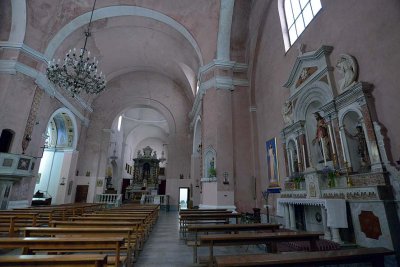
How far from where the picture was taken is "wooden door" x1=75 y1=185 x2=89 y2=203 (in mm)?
12625

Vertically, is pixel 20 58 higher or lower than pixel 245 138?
higher

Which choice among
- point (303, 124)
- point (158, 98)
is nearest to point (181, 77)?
point (158, 98)

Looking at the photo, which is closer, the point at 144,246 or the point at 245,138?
the point at 144,246

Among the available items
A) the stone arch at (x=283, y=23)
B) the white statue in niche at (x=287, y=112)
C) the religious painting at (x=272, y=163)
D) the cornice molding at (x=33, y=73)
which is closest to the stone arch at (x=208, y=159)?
the religious painting at (x=272, y=163)

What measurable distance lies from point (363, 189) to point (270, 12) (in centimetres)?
702

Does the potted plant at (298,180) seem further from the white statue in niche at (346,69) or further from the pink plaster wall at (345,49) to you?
the white statue in niche at (346,69)

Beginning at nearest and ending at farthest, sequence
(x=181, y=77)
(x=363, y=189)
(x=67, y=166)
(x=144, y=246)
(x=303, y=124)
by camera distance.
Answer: (x=363, y=189)
(x=144, y=246)
(x=303, y=124)
(x=67, y=166)
(x=181, y=77)

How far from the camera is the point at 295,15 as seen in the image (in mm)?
6473

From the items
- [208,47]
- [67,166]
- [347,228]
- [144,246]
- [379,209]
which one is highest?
[208,47]

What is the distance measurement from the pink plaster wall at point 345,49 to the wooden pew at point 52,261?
4236 millimetres

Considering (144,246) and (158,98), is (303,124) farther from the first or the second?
(158,98)

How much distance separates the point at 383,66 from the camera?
3.49 meters

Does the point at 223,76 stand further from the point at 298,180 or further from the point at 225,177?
the point at 298,180

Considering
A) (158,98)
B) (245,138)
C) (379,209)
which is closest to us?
(379,209)
